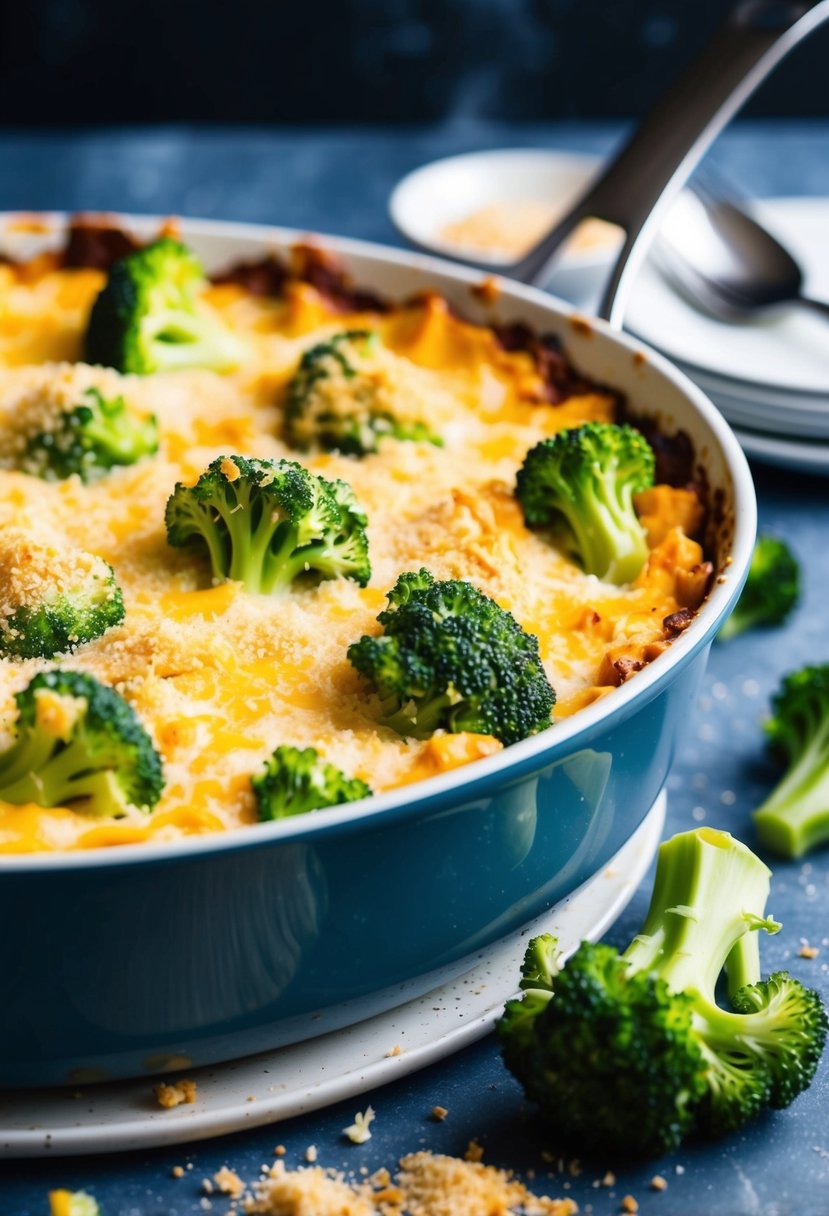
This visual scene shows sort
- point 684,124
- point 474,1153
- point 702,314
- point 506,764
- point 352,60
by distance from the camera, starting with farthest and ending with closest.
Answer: point 352,60, point 702,314, point 684,124, point 474,1153, point 506,764

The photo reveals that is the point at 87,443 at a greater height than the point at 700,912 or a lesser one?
greater

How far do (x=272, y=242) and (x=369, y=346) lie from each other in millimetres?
686

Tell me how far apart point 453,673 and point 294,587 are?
1.51ft

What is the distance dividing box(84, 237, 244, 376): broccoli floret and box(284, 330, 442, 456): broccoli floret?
0.35m

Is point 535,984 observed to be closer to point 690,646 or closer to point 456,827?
point 456,827

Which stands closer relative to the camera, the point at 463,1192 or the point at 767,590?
the point at 463,1192

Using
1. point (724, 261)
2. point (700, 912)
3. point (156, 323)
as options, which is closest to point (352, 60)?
point (724, 261)

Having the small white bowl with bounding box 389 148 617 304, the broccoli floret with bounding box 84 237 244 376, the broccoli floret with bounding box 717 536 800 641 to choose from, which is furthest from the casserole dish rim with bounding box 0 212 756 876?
the small white bowl with bounding box 389 148 617 304

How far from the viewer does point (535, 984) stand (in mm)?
2016

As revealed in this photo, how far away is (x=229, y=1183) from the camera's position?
6.26ft

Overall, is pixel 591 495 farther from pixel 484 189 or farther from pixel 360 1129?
pixel 484 189

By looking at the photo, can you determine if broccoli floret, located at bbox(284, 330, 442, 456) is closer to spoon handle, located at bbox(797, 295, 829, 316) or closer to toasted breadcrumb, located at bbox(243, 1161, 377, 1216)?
toasted breadcrumb, located at bbox(243, 1161, 377, 1216)

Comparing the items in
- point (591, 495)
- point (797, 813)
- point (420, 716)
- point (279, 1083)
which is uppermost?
point (591, 495)

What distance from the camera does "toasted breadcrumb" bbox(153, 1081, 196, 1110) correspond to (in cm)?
198
